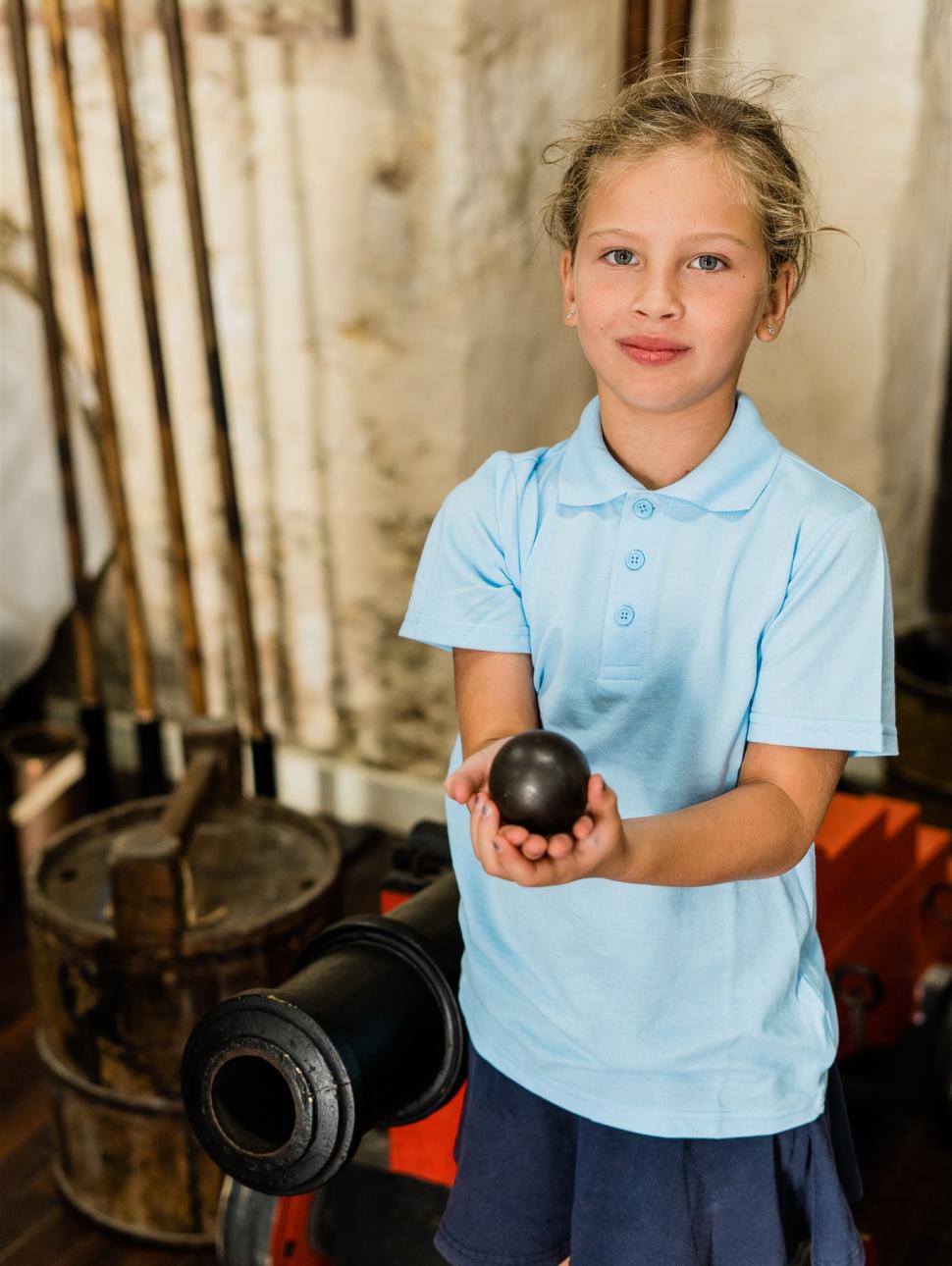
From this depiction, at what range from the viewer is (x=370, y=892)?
2631mm

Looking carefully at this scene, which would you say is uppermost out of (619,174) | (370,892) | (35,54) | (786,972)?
(35,54)

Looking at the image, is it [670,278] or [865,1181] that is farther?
[865,1181]

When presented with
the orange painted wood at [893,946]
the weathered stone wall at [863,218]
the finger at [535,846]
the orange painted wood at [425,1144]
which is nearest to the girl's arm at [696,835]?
the finger at [535,846]

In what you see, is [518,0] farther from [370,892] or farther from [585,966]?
[585,966]

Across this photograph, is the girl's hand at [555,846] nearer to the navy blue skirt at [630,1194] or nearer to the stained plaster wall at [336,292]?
the navy blue skirt at [630,1194]

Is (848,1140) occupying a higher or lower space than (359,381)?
lower

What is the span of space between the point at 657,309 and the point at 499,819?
1.26 ft

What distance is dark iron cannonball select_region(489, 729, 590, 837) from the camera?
84cm

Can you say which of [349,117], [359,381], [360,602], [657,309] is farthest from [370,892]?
[657,309]

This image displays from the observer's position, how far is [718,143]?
104 centimetres

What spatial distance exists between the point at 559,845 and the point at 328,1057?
484mm

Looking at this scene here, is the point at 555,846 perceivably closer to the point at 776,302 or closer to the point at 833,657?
the point at 833,657

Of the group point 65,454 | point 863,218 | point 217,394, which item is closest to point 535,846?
point 217,394

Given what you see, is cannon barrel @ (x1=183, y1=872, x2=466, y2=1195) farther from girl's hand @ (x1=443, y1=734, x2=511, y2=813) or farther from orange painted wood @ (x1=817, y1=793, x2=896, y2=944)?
orange painted wood @ (x1=817, y1=793, x2=896, y2=944)
